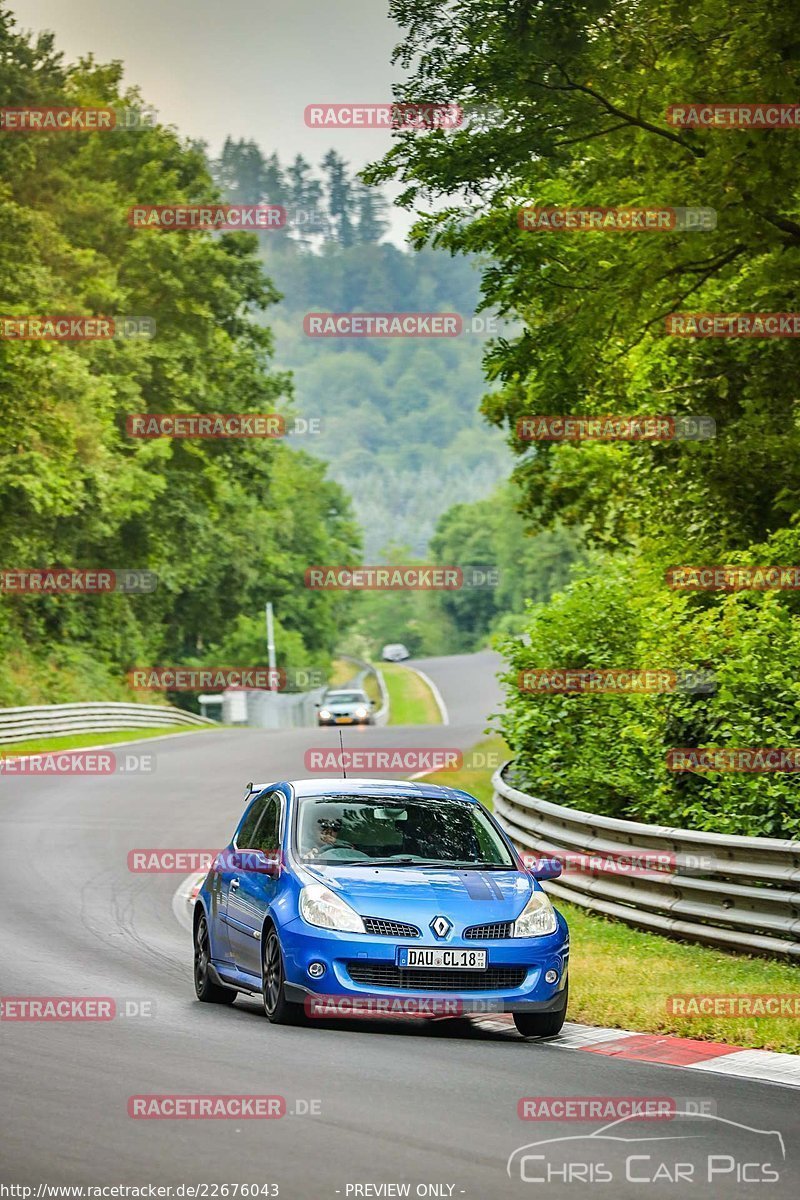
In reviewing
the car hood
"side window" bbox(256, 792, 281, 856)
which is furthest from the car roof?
the car hood

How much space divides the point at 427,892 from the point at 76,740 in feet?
114

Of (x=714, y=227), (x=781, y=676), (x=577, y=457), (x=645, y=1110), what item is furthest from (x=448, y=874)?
(x=577, y=457)

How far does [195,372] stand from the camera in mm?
60219

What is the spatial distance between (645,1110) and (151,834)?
17.6 metres

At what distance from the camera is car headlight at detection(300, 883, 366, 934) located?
10.1m

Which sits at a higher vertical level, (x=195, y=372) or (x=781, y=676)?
(x=195, y=372)

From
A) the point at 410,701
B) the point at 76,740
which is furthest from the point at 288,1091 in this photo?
the point at 410,701

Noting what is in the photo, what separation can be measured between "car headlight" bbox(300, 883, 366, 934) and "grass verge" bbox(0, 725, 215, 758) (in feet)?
91.8

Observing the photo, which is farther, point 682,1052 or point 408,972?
point 408,972

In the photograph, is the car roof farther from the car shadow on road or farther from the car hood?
the car shadow on road

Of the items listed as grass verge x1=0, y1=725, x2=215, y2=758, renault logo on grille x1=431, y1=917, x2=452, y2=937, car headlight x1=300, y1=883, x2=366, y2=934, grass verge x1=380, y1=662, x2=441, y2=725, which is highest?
car headlight x1=300, y1=883, x2=366, y2=934

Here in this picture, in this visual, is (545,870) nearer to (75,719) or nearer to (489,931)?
(489,931)

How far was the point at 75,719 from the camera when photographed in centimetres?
4628

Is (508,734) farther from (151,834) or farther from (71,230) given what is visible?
(71,230)
